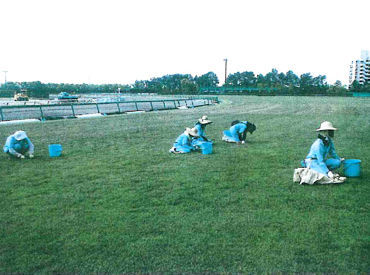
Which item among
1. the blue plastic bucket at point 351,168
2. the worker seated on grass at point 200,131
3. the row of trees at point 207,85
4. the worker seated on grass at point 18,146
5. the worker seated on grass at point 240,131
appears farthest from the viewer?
the row of trees at point 207,85

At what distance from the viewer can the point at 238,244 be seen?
5.32m

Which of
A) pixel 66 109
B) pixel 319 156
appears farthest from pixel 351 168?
pixel 66 109

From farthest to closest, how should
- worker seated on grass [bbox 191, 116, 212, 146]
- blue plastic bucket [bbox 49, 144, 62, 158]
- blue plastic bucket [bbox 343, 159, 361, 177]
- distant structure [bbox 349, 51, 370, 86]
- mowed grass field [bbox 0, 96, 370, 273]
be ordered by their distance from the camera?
distant structure [bbox 349, 51, 370, 86] < worker seated on grass [bbox 191, 116, 212, 146] < blue plastic bucket [bbox 49, 144, 62, 158] < blue plastic bucket [bbox 343, 159, 361, 177] < mowed grass field [bbox 0, 96, 370, 273]

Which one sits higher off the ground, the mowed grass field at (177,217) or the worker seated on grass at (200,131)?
the worker seated on grass at (200,131)

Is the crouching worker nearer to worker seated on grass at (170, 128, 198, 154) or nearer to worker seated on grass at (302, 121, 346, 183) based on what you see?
worker seated on grass at (302, 121, 346, 183)

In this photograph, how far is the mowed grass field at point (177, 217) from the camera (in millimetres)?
4871

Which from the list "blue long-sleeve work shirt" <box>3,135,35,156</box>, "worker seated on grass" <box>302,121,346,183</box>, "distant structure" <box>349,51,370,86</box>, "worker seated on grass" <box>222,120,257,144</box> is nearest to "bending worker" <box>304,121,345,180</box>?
"worker seated on grass" <box>302,121,346,183</box>

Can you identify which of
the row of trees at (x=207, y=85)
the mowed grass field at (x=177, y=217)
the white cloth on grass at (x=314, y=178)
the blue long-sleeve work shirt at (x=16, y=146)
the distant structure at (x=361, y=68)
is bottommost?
the mowed grass field at (x=177, y=217)

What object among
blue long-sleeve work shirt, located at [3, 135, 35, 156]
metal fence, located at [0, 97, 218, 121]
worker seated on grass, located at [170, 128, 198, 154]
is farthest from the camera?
metal fence, located at [0, 97, 218, 121]

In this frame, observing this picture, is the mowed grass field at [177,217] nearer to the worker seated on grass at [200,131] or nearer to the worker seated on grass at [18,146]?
the worker seated on grass at [18,146]

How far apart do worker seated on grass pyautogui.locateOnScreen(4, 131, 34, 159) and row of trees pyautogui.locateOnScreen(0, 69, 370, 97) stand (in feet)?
254

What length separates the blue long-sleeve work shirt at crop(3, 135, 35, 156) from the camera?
11516mm

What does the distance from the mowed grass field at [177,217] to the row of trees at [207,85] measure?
80.9 m

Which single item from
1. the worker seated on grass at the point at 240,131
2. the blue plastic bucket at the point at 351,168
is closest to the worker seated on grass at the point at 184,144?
the worker seated on grass at the point at 240,131
